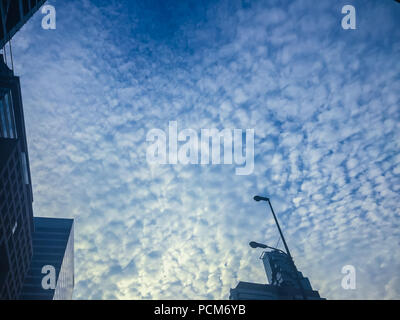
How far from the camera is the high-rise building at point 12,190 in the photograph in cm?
4512

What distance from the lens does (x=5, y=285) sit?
4788cm

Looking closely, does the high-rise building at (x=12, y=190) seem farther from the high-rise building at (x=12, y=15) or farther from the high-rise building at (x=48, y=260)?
the high-rise building at (x=48, y=260)

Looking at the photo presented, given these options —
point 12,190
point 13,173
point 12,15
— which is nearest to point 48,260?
point 12,190

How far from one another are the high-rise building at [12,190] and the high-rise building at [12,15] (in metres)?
18.9

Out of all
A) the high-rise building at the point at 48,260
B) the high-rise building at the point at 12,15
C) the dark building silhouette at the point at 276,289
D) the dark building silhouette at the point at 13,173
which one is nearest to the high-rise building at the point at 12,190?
the dark building silhouette at the point at 13,173

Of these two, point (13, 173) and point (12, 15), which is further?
point (13, 173)

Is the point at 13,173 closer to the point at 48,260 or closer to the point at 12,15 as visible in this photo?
the point at 12,15

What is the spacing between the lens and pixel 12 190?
48.0m

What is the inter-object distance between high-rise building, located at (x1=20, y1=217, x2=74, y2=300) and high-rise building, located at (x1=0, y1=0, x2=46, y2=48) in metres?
84.6

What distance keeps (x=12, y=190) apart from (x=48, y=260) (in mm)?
64233

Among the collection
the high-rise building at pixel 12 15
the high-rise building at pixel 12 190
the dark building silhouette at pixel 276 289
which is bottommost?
the dark building silhouette at pixel 276 289
